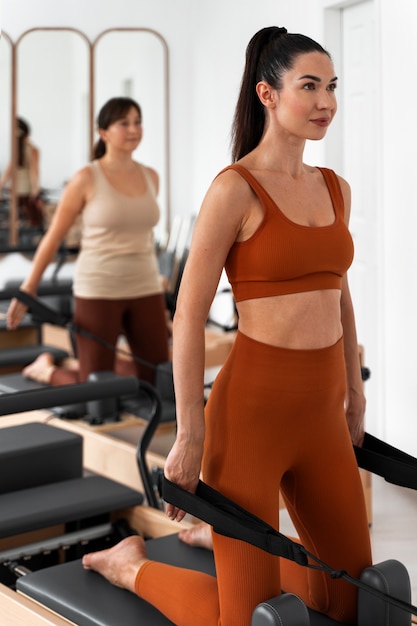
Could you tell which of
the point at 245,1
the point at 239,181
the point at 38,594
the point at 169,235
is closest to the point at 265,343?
the point at 239,181

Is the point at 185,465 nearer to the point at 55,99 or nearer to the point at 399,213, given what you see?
the point at 399,213

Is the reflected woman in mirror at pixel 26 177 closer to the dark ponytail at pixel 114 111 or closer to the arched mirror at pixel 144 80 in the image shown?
the arched mirror at pixel 144 80

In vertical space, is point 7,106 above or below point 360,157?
above

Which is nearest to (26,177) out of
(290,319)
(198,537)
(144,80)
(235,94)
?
(144,80)

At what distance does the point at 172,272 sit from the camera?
5.99 metres

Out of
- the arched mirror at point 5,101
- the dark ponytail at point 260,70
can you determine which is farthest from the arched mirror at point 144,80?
the dark ponytail at point 260,70

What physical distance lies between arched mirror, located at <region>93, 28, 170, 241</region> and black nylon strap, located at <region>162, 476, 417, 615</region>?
472cm

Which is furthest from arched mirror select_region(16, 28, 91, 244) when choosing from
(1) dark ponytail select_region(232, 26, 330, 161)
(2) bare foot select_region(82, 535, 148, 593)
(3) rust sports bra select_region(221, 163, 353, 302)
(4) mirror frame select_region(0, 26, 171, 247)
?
(3) rust sports bra select_region(221, 163, 353, 302)

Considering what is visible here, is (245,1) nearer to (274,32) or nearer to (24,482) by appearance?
(24,482)

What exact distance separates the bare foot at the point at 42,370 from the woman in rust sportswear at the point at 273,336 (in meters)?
2.58

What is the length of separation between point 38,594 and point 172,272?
151 inches

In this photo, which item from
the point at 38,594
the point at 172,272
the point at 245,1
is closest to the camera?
the point at 38,594

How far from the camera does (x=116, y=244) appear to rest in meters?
3.88

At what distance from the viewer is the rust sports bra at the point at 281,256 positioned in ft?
5.79
